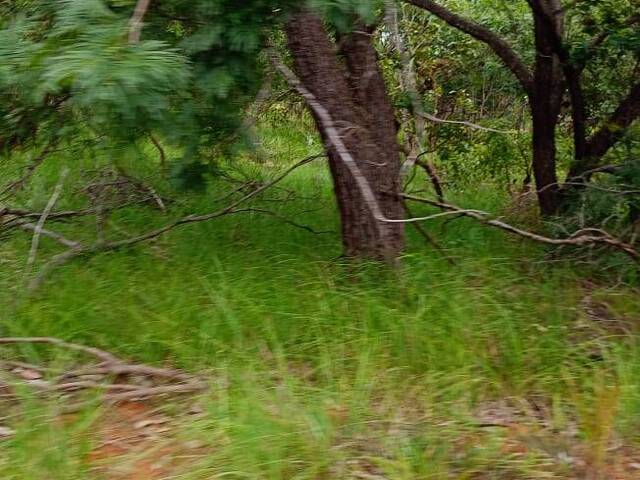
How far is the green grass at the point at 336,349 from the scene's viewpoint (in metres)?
3.18

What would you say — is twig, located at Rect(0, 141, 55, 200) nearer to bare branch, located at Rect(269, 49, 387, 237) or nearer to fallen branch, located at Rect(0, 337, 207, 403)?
fallen branch, located at Rect(0, 337, 207, 403)

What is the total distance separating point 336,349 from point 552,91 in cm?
380

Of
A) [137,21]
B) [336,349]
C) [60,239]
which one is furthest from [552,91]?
[137,21]

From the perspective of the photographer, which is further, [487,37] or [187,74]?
[487,37]

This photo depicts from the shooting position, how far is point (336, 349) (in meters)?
4.08

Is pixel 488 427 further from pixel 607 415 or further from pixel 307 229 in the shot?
pixel 307 229

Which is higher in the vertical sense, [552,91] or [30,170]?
[552,91]

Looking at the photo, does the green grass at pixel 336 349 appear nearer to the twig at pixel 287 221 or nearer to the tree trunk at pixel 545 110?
the twig at pixel 287 221

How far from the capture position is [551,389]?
382 centimetres

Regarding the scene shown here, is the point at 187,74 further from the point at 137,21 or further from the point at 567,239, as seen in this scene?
the point at 567,239

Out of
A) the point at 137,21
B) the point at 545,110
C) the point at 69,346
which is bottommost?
the point at 69,346

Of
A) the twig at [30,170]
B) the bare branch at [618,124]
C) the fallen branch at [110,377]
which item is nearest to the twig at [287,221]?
the twig at [30,170]

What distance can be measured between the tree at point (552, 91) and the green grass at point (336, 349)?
1.43 meters

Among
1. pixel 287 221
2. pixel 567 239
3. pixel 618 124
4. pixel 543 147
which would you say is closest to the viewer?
pixel 567 239
